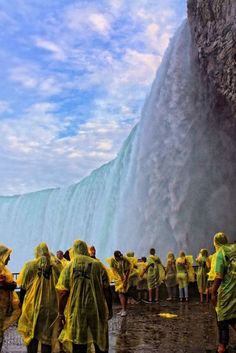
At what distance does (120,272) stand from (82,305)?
233 inches

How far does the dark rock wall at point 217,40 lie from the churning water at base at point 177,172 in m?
1.59

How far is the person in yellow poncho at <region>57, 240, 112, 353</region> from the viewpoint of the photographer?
500 cm

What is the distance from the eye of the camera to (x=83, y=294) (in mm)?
5059

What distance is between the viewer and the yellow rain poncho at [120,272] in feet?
35.3

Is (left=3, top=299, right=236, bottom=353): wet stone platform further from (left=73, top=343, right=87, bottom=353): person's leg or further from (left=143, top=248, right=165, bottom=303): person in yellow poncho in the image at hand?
(left=73, top=343, right=87, bottom=353): person's leg

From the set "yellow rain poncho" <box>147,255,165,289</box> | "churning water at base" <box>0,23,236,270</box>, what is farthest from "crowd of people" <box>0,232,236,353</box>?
"churning water at base" <box>0,23,236,270</box>

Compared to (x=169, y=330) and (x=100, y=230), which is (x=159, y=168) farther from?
(x=169, y=330)

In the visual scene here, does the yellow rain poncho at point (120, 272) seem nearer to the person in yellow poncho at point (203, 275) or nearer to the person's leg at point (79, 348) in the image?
the person in yellow poncho at point (203, 275)

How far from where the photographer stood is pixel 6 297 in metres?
5.87

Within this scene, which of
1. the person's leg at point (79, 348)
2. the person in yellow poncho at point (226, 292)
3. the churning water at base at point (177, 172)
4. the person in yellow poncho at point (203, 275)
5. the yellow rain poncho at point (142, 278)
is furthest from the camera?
the churning water at base at point (177, 172)

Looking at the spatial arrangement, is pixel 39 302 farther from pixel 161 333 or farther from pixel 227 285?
pixel 161 333

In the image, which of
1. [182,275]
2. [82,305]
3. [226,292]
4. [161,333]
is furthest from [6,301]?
[182,275]

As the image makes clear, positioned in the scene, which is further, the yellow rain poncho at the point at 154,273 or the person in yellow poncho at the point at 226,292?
the yellow rain poncho at the point at 154,273

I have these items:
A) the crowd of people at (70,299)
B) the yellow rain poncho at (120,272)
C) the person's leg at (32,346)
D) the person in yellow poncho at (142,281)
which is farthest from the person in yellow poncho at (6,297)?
the person in yellow poncho at (142,281)
